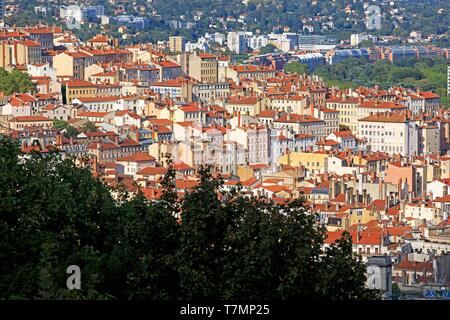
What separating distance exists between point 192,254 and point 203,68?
124 ft

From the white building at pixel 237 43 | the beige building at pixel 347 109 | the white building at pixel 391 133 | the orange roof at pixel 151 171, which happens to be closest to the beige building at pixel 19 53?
the beige building at pixel 347 109

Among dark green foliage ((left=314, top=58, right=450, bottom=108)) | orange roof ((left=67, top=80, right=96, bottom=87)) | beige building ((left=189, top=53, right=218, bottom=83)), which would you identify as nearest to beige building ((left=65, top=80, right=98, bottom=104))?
orange roof ((left=67, top=80, right=96, bottom=87))

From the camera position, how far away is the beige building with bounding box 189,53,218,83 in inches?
1822

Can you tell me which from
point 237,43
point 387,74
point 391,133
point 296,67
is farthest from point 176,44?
point 391,133

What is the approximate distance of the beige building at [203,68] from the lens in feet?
152

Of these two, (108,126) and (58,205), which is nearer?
(58,205)

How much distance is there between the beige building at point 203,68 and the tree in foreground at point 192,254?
36.1 metres

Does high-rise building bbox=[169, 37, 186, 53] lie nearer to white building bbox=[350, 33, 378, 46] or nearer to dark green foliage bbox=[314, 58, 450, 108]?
dark green foliage bbox=[314, 58, 450, 108]

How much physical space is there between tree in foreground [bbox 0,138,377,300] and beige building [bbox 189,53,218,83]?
118 ft

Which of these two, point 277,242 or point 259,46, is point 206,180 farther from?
point 259,46
